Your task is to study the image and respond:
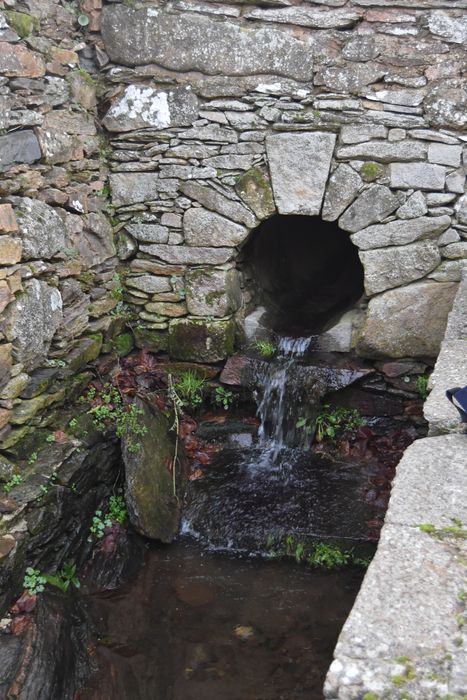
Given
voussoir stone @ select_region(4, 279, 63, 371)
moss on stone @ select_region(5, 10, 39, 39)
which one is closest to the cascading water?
voussoir stone @ select_region(4, 279, 63, 371)

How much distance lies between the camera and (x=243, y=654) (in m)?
3.25

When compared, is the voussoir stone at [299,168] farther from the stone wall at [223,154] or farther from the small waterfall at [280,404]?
the small waterfall at [280,404]

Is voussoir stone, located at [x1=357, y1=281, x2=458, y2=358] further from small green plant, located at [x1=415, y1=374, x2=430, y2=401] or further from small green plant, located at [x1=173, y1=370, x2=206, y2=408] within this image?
small green plant, located at [x1=173, y1=370, x2=206, y2=408]

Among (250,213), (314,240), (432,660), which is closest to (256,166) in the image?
(250,213)

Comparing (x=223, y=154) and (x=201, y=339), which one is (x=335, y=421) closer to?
(x=201, y=339)

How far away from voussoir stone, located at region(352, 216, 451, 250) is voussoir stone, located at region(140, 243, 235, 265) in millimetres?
1025

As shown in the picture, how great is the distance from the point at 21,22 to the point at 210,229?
1.87 metres

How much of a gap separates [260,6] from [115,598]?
4024mm

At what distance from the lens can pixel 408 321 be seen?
472 cm

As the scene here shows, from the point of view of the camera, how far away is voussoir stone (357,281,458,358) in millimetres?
4633

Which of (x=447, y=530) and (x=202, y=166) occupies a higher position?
(x=202, y=166)

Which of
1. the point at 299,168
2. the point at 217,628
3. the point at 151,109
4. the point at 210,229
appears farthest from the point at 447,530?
the point at 151,109

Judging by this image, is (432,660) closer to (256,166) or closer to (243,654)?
Answer: (243,654)

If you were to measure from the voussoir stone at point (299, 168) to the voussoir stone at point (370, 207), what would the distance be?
247mm
